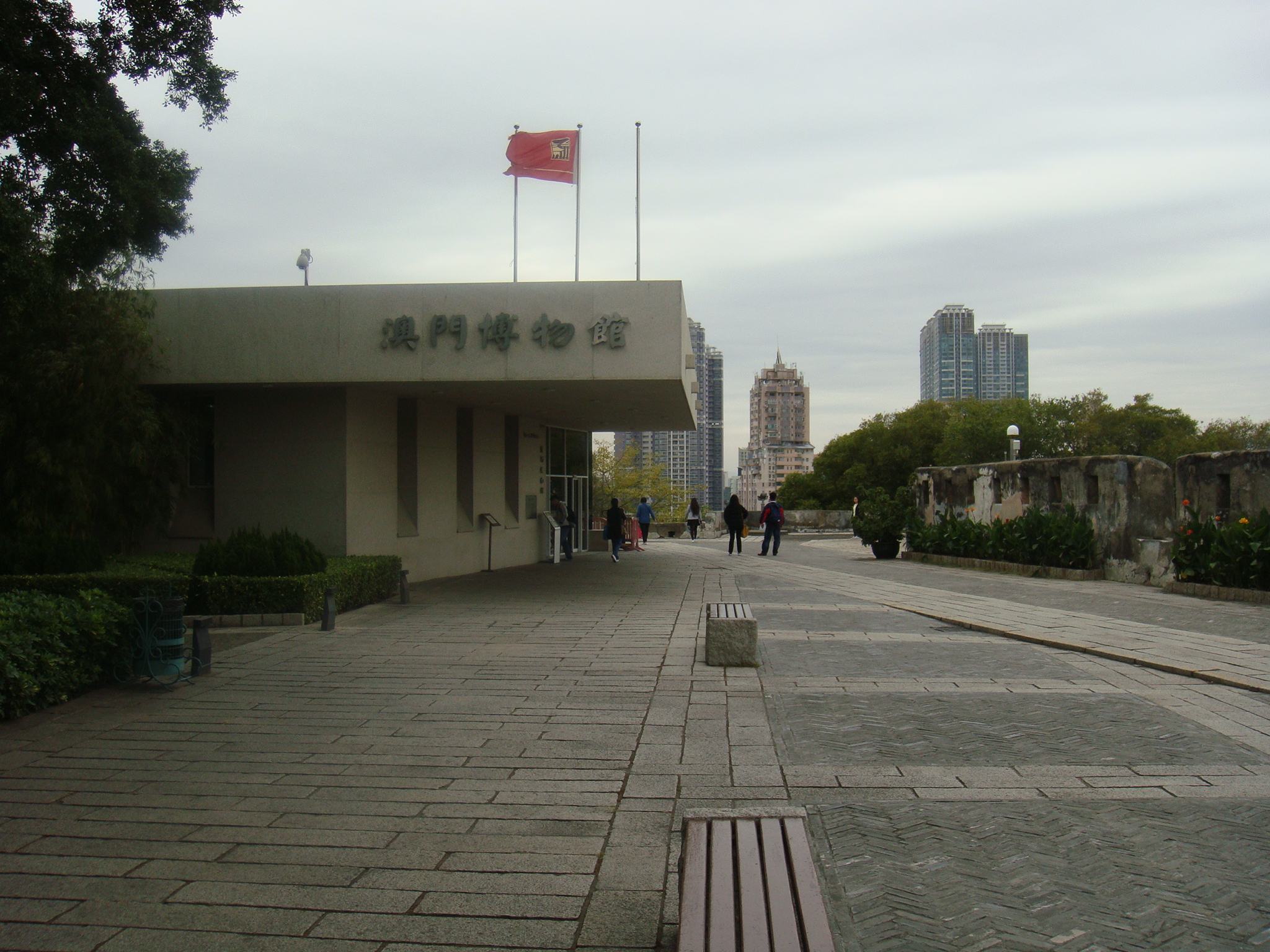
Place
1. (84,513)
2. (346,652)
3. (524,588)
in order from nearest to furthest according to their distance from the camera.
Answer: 1. (346,652)
2. (84,513)
3. (524,588)

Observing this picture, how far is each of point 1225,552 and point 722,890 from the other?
13613mm

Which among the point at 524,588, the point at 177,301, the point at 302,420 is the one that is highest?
the point at 177,301

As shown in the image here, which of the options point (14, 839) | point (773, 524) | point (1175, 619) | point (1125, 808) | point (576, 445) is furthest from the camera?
point (576, 445)

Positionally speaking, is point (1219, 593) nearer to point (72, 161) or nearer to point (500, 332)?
point (500, 332)

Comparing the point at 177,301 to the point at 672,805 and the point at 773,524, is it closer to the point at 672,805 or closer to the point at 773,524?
the point at 672,805

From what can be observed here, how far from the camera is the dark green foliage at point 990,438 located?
207 ft

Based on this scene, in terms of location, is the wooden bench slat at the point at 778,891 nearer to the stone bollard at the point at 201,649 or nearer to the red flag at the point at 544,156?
the stone bollard at the point at 201,649

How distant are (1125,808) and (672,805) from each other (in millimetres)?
2289

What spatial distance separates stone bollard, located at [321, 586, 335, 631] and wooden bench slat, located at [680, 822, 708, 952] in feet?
27.9

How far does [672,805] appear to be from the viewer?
4.87 metres

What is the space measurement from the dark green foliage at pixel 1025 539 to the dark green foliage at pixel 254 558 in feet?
44.0

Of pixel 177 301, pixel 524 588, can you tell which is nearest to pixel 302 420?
pixel 177 301

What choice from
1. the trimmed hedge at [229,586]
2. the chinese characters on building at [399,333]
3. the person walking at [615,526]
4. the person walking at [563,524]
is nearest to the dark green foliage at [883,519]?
the person walking at [615,526]

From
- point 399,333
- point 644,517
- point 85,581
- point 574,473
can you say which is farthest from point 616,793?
point 644,517
